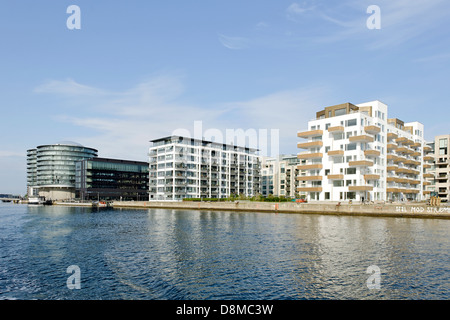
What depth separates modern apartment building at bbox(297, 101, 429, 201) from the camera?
107375mm

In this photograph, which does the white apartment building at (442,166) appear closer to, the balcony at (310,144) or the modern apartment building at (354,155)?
the modern apartment building at (354,155)

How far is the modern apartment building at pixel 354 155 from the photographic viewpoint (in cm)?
10738

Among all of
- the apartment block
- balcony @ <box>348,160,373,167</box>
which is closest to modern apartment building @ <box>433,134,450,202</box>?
the apartment block

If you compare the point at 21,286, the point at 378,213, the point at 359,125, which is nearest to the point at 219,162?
the point at 359,125

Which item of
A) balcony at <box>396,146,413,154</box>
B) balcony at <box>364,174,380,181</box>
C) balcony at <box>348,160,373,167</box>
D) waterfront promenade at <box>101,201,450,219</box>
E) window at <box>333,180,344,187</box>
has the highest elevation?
balcony at <box>396,146,413,154</box>

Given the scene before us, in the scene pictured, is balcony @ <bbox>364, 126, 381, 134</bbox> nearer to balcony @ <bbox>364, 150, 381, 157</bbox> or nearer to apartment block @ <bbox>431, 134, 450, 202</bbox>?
balcony @ <bbox>364, 150, 381, 157</bbox>

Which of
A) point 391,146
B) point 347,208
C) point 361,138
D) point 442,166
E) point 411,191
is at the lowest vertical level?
point 347,208

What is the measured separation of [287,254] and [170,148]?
145 m

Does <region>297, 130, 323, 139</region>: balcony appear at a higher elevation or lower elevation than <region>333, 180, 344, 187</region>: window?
higher

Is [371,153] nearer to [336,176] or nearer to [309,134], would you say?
[336,176]

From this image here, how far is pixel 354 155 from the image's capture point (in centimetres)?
10794

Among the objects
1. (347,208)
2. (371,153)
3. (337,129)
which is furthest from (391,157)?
(347,208)

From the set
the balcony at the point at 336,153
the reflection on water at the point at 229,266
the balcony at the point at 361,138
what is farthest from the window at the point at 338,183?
the reflection on water at the point at 229,266
